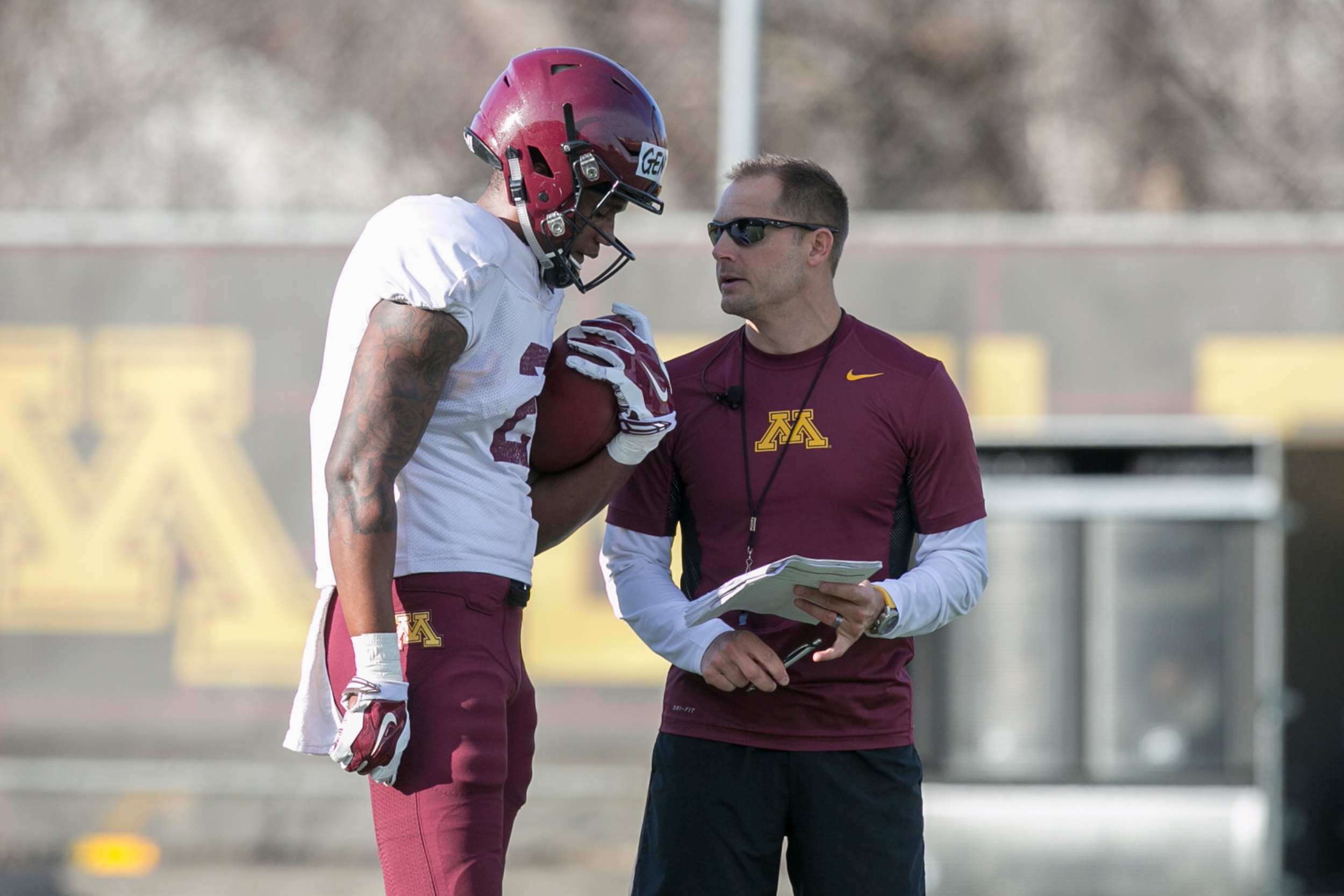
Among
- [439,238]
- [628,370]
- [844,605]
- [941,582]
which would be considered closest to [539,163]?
[439,238]

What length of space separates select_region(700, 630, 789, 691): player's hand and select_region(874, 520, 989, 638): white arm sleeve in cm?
23

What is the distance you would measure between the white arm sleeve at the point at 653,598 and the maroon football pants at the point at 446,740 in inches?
20.8

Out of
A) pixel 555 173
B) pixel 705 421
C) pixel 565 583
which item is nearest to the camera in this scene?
pixel 555 173

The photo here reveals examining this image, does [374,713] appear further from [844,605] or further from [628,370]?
[844,605]

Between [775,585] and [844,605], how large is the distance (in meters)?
0.15

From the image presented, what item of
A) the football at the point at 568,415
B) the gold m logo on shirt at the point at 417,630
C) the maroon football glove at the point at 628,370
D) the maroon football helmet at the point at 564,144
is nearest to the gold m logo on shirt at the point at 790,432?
the maroon football glove at the point at 628,370

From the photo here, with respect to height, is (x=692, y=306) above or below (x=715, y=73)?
below

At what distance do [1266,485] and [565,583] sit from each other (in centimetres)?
320

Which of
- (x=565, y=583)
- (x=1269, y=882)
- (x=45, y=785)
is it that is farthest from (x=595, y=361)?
(x=45, y=785)

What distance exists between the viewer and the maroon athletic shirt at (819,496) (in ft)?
10.1

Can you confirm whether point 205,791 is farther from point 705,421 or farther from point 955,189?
point 955,189

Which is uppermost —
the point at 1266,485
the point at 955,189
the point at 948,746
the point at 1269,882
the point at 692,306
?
the point at 955,189

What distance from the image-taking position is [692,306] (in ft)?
24.2

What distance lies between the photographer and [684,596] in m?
3.19
